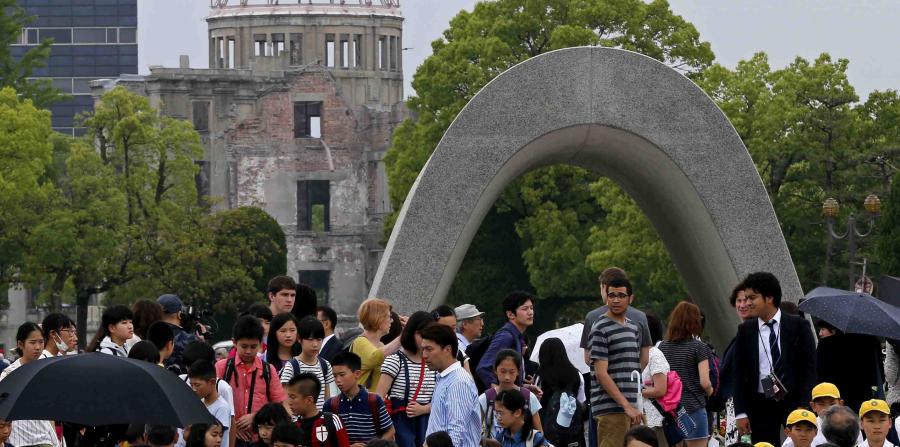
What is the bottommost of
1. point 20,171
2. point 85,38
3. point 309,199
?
point 309,199

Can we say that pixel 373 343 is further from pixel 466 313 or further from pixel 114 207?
pixel 114 207

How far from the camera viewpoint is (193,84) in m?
77.4

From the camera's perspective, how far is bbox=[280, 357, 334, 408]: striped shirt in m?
11.9

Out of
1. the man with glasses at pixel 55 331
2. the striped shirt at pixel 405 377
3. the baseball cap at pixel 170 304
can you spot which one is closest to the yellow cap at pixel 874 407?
the striped shirt at pixel 405 377

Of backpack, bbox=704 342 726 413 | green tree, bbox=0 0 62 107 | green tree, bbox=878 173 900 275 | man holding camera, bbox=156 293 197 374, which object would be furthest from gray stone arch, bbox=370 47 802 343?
green tree, bbox=0 0 62 107

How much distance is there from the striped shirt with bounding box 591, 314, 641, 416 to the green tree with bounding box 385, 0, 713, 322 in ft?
104

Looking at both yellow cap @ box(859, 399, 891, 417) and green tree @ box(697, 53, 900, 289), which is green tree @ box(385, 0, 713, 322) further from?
yellow cap @ box(859, 399, 891, 417)

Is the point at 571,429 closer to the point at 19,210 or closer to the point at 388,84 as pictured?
the point at 19,210

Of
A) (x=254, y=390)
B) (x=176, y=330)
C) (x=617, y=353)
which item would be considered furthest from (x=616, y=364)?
(x=176, y=330)

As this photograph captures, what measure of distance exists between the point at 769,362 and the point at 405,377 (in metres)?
2.16

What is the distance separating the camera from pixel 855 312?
12.7m

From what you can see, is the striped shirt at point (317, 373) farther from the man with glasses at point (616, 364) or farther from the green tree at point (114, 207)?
the green tree at point (114, 207)

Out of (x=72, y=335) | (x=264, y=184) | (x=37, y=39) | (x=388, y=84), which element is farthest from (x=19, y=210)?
(x=37, y=39)

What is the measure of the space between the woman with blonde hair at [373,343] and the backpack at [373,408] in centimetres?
72
